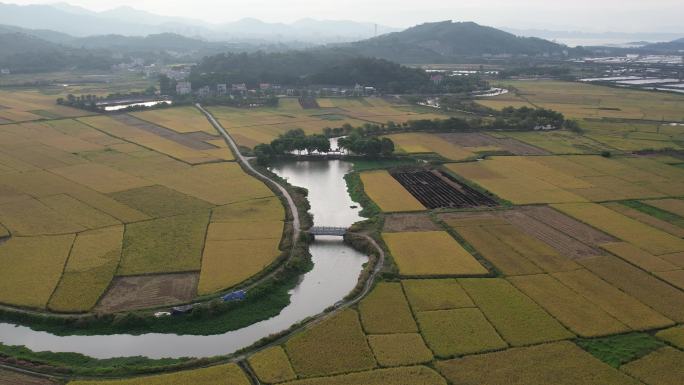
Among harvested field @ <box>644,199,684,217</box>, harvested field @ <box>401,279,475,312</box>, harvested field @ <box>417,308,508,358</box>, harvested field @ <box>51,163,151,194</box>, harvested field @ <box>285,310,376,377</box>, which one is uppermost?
harvested field @ <box>51,163,151,194</box>

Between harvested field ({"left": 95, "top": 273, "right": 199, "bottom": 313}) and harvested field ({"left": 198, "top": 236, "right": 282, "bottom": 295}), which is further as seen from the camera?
harvested field ({"left": 198, "top": 236, "right": 282, "bottom": 295})

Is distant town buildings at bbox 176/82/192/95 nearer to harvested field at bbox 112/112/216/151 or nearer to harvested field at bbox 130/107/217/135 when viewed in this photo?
harvested field at bbox 130/107/217/135

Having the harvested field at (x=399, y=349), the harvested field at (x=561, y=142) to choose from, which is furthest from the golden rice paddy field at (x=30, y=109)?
the harvested field at (x=399, y=349)

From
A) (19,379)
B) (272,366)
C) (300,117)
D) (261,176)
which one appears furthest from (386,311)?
(300,117)

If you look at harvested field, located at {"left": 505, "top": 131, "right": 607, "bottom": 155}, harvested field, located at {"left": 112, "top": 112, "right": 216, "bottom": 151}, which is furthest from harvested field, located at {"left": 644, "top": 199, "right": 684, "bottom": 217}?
harvested field, located at {"left": 112, "top": 112, "right": 216, "bottom": 151}

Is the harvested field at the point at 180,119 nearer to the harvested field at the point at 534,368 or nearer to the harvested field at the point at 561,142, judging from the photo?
the harvested field at the point at 561,142

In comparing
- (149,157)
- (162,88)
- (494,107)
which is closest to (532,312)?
Answer: (149,157)
